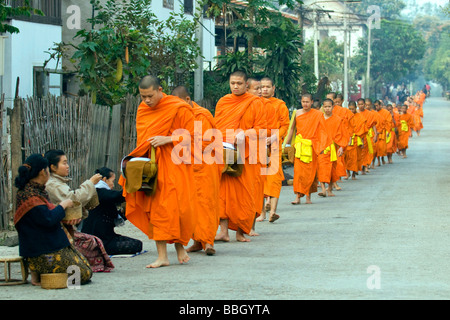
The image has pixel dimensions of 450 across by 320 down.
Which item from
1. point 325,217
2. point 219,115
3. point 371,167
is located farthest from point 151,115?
point 371,167

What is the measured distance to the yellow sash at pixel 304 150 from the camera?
1548cm

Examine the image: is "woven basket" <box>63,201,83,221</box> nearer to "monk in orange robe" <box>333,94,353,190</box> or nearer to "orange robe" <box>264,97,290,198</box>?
"orange robe" <box>264,97,290,198</box>

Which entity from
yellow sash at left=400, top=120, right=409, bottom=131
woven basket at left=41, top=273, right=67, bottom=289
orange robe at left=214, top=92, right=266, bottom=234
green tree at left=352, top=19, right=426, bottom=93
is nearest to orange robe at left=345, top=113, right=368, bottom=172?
yellow sash at left=400, top=120, right=409, bottom=131

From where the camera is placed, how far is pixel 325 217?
532 inches

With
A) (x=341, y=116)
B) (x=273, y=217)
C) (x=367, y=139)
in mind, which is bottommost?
(x=273, y=217)

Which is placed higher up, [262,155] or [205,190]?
[262,155]

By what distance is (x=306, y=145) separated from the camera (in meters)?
15.5

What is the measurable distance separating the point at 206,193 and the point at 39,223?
273cm

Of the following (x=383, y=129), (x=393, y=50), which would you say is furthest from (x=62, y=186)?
(x=393, y=50)

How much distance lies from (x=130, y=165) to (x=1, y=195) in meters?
3.16

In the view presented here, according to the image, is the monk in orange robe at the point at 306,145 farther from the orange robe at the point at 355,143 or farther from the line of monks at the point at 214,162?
the orange robe at the point at 355,143

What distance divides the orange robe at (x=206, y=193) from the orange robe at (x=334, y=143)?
7.30m

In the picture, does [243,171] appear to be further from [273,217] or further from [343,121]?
[343,121]

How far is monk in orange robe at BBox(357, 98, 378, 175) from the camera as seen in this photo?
77.3ft
